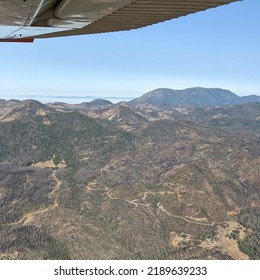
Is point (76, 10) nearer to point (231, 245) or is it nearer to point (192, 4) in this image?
point (192, 4)

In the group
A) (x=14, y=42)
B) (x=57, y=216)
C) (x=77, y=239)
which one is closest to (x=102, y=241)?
(x=77, y=239)

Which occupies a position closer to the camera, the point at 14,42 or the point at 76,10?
the point at 76,10

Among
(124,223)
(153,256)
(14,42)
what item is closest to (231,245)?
(153,256)

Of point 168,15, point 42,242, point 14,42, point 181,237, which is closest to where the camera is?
point 168,15

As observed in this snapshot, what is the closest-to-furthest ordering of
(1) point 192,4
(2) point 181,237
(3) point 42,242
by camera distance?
1. (1) point 192,4
2. (3) point 42,242
3. (2) point 181,237

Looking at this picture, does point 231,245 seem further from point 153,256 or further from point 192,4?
point 192,4

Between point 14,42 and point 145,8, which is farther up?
point 145,8

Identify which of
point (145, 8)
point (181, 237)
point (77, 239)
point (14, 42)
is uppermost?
point (145, 8)
